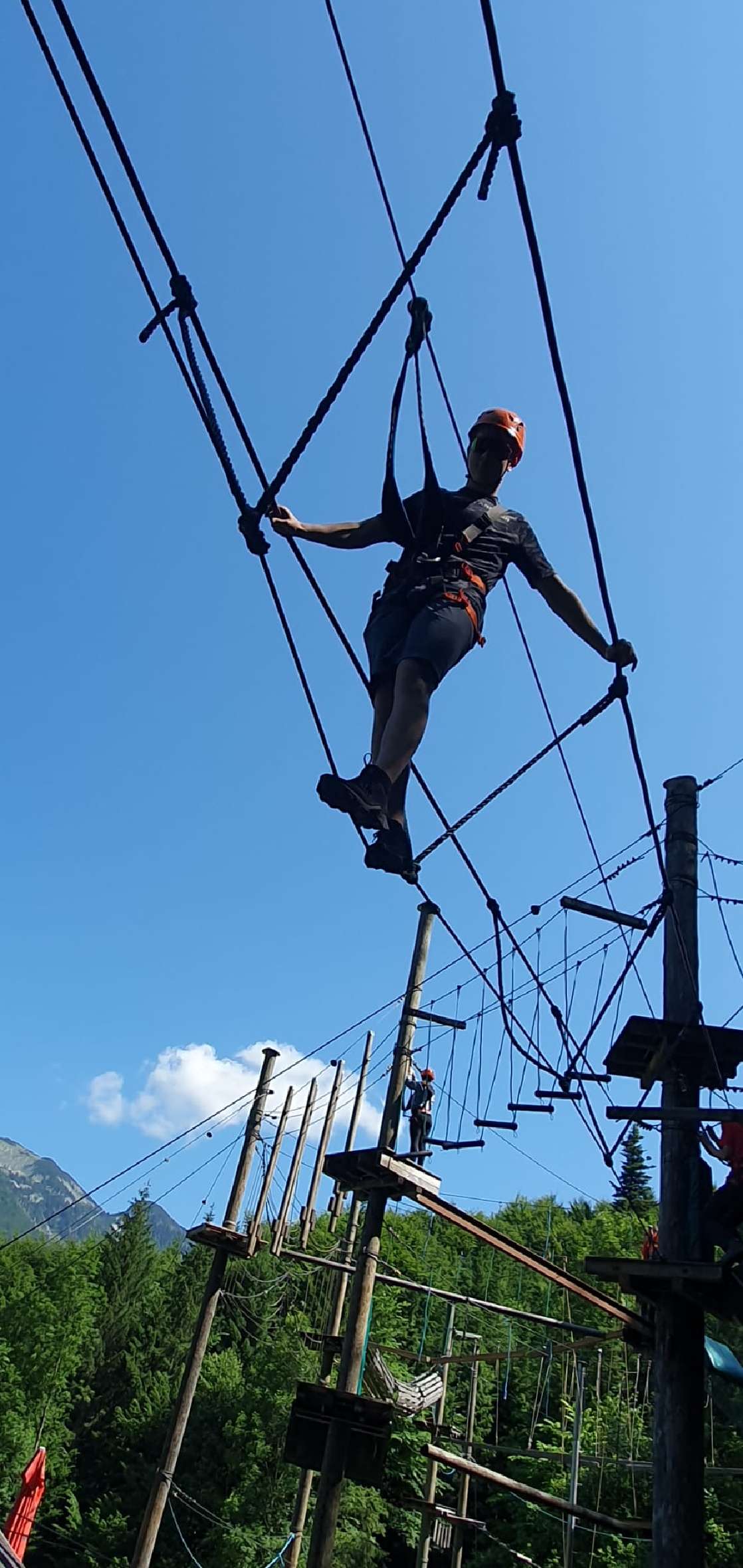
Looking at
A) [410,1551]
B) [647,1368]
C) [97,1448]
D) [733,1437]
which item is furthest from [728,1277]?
[97,1448]

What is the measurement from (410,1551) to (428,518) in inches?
1131

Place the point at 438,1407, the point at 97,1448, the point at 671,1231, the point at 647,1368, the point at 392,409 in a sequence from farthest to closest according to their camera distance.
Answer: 1. the point at 97,1448
2. the point at 647,1368
3. the point at 438,1407
4. the point at 671,1231
5. the point at 392,409

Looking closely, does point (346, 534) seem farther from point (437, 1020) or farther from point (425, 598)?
point (437, 1020)

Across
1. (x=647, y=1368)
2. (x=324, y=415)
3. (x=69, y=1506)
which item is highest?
(x=647, y=1368)

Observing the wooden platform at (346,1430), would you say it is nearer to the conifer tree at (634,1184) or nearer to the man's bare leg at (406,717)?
the man's bare leg at (406,717)

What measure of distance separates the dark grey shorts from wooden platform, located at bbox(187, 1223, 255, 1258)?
296 inches

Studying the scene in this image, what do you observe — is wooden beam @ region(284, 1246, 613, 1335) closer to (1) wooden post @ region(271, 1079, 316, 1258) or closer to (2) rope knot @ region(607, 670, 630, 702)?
(1) wooden post @ region(271, 1079, 316, 1258)

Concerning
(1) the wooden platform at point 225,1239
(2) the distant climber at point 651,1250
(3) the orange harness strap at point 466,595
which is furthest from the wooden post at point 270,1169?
(3) the orange harness strap at point 466,595

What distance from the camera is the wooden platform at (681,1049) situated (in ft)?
18.7

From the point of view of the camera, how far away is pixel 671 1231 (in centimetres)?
530

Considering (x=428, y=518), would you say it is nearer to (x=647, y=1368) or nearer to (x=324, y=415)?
(x=324, y=415)

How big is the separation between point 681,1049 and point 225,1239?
5.80 meters

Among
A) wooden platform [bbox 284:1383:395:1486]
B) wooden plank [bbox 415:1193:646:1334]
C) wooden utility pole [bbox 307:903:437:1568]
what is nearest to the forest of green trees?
wooden plank [bbox 415:1193:646:1334]

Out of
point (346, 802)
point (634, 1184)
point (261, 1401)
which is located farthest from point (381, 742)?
point (634, 1184)
